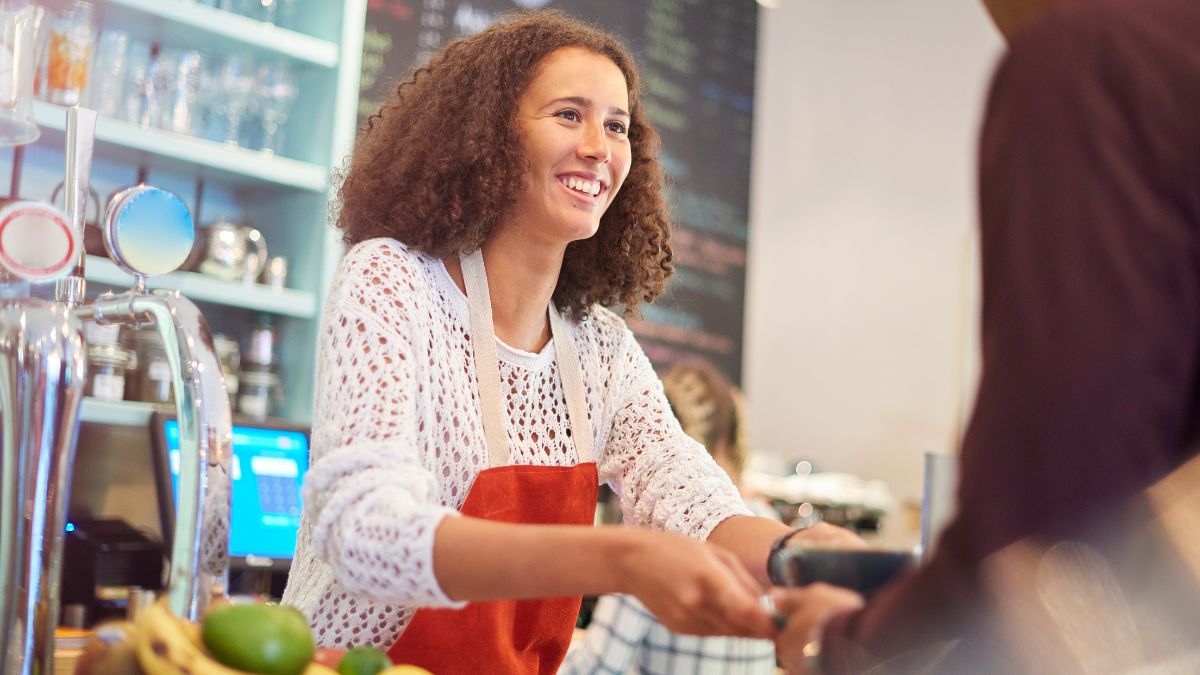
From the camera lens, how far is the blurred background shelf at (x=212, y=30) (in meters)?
2.52

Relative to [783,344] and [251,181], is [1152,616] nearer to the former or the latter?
[251,181]

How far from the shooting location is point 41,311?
103 centimetres

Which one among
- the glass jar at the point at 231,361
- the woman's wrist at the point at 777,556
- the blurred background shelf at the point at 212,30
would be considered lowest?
the woman's wrist at the point at 777,556

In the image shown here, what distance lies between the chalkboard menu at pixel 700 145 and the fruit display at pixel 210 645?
3181 millimetres

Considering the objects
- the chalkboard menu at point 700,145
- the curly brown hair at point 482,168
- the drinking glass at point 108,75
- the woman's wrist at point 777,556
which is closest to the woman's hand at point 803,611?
the woman's wrist at point 777,556

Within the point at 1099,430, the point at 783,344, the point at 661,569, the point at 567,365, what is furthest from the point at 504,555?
the point at 783,344

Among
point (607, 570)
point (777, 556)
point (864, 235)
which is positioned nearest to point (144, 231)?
point (607, 570)

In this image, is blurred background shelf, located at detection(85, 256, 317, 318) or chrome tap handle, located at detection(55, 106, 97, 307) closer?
chrome tap handle, located at detection(55, 106, 97, 307)

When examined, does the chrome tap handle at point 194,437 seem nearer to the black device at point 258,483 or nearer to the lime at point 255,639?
the lime at point 255,639

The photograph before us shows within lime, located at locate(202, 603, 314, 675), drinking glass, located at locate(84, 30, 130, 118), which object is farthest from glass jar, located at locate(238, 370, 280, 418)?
lime, located at locate(202, 603, 314, 675)

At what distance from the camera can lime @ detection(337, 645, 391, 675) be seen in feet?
3.04

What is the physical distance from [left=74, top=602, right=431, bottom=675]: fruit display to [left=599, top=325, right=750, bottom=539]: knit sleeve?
0.66 metres

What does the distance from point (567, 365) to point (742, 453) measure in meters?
1.65

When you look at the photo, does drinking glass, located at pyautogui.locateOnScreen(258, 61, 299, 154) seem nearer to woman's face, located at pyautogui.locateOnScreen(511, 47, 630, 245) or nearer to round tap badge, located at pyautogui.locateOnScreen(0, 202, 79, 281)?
woman's face, located at pyautogui.locateOnScreen(511, 47, 630, 245)
